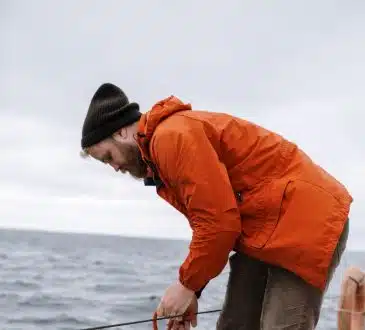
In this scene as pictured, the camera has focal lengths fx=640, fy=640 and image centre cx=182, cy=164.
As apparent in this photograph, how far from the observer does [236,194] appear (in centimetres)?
299

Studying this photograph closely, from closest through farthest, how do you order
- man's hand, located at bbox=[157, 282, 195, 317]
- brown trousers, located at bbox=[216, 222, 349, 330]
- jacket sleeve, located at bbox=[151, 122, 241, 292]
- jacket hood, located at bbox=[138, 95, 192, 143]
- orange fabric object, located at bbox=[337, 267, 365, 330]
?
jacket sleeve, located at bbox=[151, 122, 241, 292] < jacket hood, located at bbox=[138, 95, 192, 143] < man's hand, located at bbox=[157, 282, 195, 317] < brown trousers, located at bbox=[216, 222, 349, 330] < orange fabric object, located at bbox=[337, 267, 365, 330]

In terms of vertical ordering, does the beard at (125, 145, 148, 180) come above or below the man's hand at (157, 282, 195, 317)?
above

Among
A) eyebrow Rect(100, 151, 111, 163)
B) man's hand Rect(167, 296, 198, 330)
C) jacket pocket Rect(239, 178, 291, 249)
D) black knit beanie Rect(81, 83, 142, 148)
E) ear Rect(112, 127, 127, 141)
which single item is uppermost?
black knit beanie Rect(81, 83, 142, 148)

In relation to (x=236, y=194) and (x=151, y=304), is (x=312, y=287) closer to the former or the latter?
(x=236, y=194)

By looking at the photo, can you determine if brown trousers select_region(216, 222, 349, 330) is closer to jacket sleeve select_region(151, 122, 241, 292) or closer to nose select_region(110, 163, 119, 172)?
jacket sleeve select_region(151, 122, 241, 292)

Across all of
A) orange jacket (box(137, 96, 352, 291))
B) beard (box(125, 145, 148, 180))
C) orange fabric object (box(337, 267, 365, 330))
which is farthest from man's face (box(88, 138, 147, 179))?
orange fabric object (box(337, 267, 365, 330))

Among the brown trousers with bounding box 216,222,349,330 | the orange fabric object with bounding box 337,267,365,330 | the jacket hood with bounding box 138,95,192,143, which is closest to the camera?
the jacket hood with bounding box 138,95,192,143

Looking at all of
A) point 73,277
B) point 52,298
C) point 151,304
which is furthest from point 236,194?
point 73,277

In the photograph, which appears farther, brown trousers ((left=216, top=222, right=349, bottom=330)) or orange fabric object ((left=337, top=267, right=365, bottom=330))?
orange fabric object ((left=337, top=267, right=365, bottom=330))

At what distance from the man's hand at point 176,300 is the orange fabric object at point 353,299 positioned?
1290 millimetres

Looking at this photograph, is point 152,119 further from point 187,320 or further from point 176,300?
point 187,320

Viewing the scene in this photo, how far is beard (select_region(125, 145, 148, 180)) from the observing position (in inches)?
118

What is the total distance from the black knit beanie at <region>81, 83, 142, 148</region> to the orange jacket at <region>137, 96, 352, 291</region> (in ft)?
0.47

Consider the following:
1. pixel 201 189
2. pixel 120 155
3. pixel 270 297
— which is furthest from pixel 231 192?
pixel 270 297
